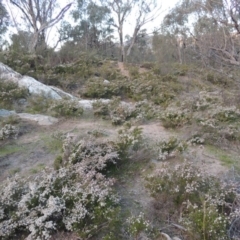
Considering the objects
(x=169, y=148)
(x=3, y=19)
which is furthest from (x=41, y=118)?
(x=3, y=19)

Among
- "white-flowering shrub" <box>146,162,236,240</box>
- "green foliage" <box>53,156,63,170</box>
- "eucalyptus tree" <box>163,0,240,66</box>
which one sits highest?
"eucalyptus tree" <box>163,0,240,66</box>

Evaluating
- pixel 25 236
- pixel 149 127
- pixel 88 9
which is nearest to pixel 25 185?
pixel 25 236

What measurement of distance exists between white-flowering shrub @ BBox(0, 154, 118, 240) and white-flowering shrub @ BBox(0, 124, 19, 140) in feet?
6.83

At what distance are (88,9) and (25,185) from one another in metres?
21.5

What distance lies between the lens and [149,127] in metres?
5.86

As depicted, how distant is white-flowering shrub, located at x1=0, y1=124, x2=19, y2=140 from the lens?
5.16 meters

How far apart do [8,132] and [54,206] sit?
9.25ft

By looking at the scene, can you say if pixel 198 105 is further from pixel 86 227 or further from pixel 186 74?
pixel 186 74

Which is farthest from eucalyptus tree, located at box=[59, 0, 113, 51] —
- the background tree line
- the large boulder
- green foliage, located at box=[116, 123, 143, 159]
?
green foliage, located at box=[116, 123, 143, 159]

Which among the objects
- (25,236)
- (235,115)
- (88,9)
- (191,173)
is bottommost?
(25,236)

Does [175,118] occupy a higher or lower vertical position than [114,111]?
lower

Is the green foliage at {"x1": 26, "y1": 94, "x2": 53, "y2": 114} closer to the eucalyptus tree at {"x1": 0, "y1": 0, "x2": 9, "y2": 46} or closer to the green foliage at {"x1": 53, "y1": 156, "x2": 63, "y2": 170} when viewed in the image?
the green foliage at {"x1": 53, "y1": 156, "x2": 63, "y2": 170}

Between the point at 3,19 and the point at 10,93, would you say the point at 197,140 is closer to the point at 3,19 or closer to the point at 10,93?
the point at 10,93

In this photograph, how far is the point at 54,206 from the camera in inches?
111
